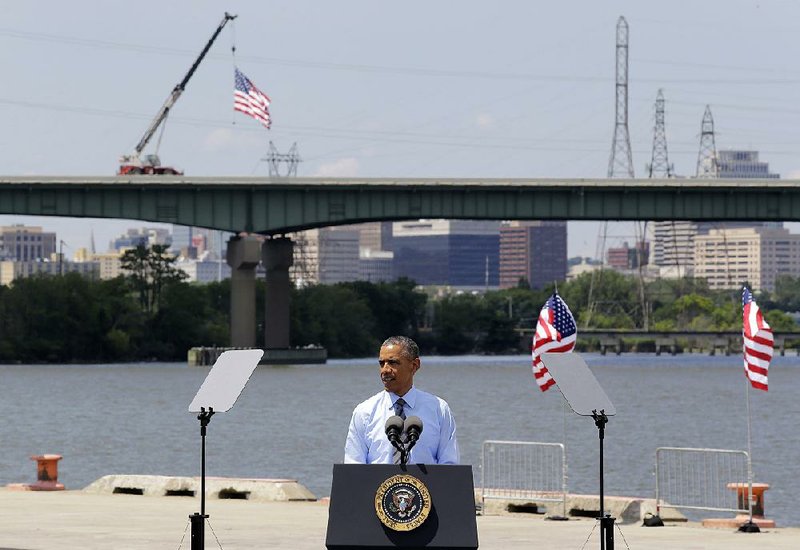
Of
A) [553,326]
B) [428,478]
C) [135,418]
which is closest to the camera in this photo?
[428,478]

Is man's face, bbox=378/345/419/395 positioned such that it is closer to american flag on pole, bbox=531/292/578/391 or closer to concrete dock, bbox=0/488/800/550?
concrete dock, bbox=0/488/800/550

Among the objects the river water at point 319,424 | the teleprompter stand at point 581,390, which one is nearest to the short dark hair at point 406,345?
the teleprompter stand at point 581,390

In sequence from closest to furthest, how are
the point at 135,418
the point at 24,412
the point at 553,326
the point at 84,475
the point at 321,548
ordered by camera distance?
the point at 321,548 → the point at 553,326 → the point at 84,475 → the point at 135,418 → the point at 24,412

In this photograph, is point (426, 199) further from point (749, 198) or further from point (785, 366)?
point (785, 366)

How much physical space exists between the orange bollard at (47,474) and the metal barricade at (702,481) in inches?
394

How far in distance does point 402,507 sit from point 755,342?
1780 cm

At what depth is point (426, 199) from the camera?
120750 millimetres

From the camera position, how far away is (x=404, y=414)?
13.2 meters

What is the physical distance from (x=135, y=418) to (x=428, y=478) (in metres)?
66.7

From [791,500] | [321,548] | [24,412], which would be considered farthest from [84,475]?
[24,412]

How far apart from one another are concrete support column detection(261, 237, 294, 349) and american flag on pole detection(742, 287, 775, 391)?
10183cm

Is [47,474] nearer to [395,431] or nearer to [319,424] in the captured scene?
[395,431]

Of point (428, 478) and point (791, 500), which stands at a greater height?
point (428, 478)

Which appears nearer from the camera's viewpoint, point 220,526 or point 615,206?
point 220,526
